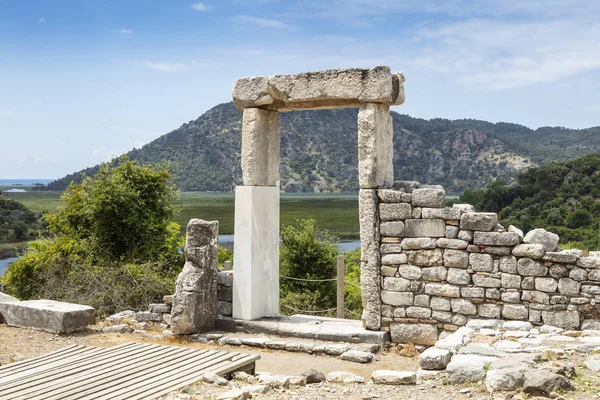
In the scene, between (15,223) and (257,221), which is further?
(15,223)

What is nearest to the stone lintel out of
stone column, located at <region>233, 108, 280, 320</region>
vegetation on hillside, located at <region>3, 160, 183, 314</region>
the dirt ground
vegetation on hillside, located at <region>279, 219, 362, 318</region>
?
stone column, located at <region>233, 108, 280, 320</region>

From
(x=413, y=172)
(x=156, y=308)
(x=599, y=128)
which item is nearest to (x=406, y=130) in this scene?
(x=413, y=172)

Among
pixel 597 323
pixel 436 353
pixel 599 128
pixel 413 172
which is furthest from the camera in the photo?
pixel 599 128

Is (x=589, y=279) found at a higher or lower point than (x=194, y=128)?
lower

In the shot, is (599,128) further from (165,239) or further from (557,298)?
(557,298)

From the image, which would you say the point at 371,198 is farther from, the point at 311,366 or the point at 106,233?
the point at 106,233

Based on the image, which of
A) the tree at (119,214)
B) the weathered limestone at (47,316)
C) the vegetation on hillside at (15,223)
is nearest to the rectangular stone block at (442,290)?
the weathered limestone at (47,316)

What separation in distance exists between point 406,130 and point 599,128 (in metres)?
14.1

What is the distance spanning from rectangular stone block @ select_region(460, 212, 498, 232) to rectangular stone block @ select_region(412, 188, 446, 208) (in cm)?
37

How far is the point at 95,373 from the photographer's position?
6223 millimetres

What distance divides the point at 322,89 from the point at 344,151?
40365 mm

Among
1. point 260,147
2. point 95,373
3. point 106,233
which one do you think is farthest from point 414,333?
point 106,233

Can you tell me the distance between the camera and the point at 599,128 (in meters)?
45.4

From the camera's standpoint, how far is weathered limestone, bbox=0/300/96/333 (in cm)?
931
